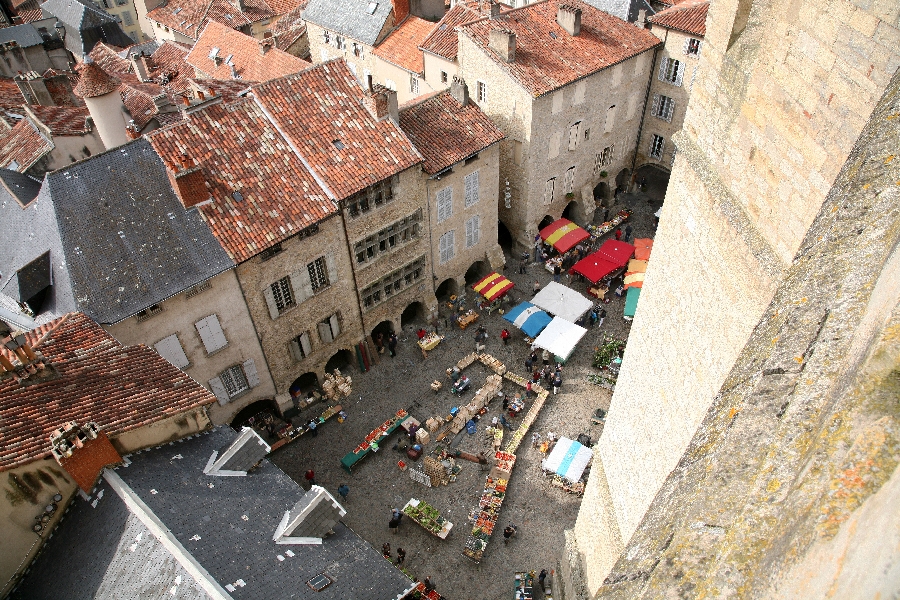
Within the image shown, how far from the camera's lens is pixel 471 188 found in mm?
28016

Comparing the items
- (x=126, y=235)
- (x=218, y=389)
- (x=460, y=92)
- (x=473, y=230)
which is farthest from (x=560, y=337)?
(x=126, y=235)

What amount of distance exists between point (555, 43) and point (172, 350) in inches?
890

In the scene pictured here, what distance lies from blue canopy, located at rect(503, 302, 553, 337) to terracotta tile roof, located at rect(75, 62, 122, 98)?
19.4 metres

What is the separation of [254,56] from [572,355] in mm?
26243

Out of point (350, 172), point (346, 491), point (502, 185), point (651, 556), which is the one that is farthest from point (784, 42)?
point (502, 185)

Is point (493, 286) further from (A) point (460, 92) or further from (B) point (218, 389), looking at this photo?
(B) point (218, 389)

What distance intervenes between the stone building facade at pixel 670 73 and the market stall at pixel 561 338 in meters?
10.4

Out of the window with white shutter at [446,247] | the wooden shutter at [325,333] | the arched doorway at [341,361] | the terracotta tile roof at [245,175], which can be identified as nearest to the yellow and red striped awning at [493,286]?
the window with white shutter at [446,247]

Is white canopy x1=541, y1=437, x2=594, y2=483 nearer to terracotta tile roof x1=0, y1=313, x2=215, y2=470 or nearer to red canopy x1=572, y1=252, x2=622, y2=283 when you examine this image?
red canopy x1=572, y1=252, x2=622, y2=283

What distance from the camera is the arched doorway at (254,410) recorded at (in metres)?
25.1

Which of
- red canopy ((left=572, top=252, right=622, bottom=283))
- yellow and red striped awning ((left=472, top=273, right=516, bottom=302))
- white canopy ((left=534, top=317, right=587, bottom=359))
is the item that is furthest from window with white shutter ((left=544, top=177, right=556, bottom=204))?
white canopy ((left=534, top=317, right=587, bottom=359))

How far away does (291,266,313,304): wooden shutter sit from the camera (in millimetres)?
22609

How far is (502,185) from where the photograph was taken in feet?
106

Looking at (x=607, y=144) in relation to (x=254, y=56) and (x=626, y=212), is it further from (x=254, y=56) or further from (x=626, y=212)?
(x=254, y=56)
